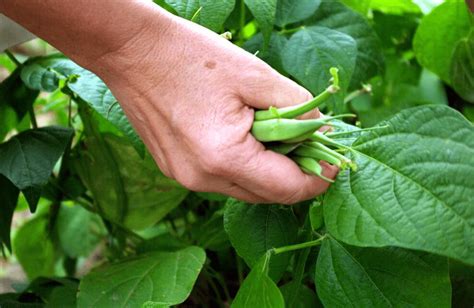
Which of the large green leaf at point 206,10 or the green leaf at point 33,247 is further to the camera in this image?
the green leaf at point 33,247

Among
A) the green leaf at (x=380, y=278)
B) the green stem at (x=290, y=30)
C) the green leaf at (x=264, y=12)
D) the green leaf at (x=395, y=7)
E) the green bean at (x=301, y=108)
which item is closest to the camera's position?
the green bean at (x=301, y=108)

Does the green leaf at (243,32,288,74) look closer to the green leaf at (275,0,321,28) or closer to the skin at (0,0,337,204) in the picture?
the green leaf at (275,0,321,28)

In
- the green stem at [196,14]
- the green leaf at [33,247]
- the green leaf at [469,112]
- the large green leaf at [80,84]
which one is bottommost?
the green leaf at [33,247]

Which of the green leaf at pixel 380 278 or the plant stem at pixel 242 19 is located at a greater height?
the plant stem at pixel 242 19

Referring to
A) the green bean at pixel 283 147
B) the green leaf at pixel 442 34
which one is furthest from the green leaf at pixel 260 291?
the green leaf at pixel 442 34

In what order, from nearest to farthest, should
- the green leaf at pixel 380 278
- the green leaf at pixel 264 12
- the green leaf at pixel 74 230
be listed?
the green leaf at pixel 380 278
the green leaf at pixel 264 12
the green leaf at pixel 74 230

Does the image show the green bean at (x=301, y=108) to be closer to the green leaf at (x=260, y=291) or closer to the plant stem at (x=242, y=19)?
the green leaf at (x=260, y=291)

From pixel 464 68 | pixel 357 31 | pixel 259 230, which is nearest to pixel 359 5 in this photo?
pixel 357 31
